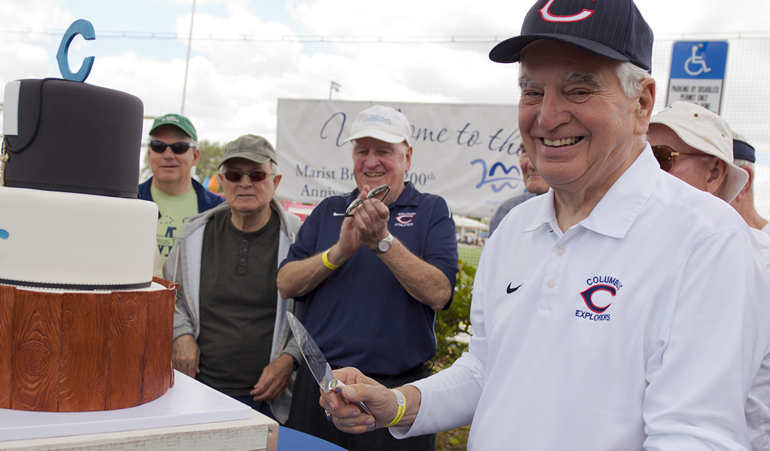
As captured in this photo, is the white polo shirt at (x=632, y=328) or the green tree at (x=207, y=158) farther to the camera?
the green tree at (x=207, y=158)

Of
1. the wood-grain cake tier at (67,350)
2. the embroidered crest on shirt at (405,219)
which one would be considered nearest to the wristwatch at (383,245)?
the embroidered crest on shirt at (405,219)

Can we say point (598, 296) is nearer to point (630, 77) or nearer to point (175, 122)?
point (630, 77)

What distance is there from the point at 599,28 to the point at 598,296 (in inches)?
24.9

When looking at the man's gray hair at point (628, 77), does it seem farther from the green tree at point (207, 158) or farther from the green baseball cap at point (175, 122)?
the green tree at point (207, 158)

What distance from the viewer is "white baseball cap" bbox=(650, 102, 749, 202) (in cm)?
219

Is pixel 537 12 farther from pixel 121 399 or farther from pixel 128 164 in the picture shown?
pixel 121 399

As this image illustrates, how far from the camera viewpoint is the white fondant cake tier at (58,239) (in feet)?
4.22

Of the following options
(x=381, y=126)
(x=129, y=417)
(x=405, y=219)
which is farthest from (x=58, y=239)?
(x=381, y=126)

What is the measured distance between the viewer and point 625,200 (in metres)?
1.28

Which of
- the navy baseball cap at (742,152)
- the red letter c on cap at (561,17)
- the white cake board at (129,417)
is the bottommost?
the white cake board at (129,417)

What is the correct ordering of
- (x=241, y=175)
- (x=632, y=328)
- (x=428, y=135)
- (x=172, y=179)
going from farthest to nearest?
1. (x=428, y=135)
2. (x=172, y=179)
3. (x=241, y=175)
4. (x=632, y=328)

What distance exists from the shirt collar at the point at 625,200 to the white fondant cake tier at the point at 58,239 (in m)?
1.21

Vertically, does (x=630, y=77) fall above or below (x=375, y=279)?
above

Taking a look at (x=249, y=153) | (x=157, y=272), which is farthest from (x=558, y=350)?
(x=157, y=272)
